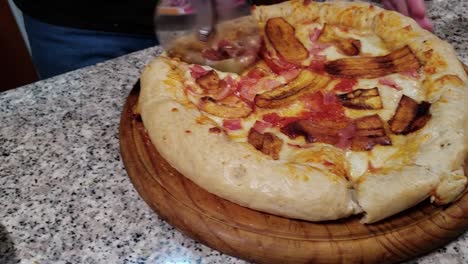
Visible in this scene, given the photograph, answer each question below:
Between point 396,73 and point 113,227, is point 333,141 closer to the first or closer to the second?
point 396,73

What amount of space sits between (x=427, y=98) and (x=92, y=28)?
1164 millimetres

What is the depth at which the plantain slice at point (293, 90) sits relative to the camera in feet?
4.37

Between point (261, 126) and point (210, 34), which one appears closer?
point (261, 126)

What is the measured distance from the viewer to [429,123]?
1.19m

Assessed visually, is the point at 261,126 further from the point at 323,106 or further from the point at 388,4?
the point at 388,4

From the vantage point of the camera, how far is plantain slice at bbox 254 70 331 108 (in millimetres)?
1332

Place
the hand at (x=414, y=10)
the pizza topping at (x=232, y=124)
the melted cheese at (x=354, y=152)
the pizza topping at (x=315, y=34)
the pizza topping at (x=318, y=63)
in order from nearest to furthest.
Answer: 1. the melted cheese at (x=354, y=152)
2. the pizza topping at (x=232, y=124)
3. the pizza topping at (x=318, y=63)
4. the pizza topping at (x=315, y=34)
5. the hand at (x=414, y=10)

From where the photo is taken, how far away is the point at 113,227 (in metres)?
1.16

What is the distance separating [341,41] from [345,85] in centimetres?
21

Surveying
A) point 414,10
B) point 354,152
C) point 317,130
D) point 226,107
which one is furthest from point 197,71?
point 414,10

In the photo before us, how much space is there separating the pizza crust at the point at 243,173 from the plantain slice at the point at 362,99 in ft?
1.02

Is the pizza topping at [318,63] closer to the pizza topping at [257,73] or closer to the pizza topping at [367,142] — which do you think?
the pizza topping at [257,73]

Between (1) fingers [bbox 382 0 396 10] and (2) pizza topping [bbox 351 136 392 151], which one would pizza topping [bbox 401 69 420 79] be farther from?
(1) fingers [bbox 382 0 396 10]

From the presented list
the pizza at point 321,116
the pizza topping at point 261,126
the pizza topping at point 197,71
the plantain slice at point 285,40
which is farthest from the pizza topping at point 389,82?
the pizza topping at point 197,71
